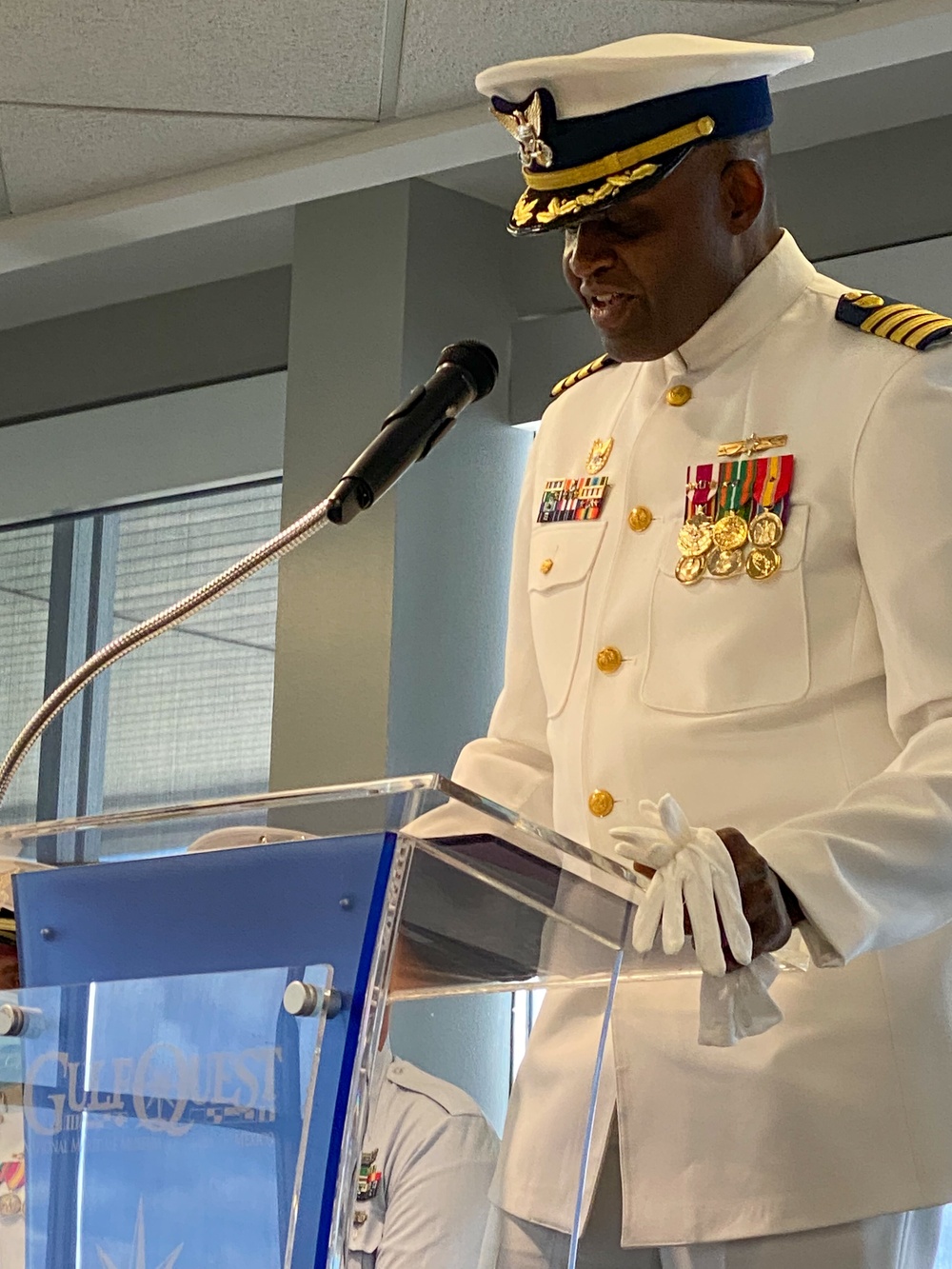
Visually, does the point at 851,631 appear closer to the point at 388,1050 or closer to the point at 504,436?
the point at 388,1050

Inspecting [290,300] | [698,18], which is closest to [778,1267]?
[698,18]

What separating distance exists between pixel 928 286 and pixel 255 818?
2.55 metres

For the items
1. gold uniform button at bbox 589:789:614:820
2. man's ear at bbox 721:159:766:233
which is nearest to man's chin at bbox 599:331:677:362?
man's ear at bbox 721:159:766:233

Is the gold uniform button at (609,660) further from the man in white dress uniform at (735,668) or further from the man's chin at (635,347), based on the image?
the man's chin at (635,347)

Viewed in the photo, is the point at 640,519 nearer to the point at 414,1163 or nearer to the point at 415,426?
the point at 415,426

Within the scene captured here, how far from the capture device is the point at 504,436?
373 centimetres

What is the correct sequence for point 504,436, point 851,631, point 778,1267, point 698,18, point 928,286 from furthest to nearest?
point 504,436, point 928,286, point 698,18, point 851,631, point 778,1267

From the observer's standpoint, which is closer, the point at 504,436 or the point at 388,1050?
the point at 388,1050

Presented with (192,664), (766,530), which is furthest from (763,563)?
(192,664)

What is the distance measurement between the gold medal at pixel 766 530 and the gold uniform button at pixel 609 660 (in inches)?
5.3

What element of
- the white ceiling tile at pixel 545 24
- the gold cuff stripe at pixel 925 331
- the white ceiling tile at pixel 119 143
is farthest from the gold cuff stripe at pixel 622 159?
the white ceiling tile at pixel 119 143

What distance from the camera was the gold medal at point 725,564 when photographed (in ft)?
4.54

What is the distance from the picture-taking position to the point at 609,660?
1.42 metres

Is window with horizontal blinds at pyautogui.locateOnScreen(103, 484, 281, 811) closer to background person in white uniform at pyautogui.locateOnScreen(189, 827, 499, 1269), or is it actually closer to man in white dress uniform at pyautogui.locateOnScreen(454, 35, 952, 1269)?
man in white dress uniform at pyautogui.locateOnScreen(454, 35, 952, 1269)
